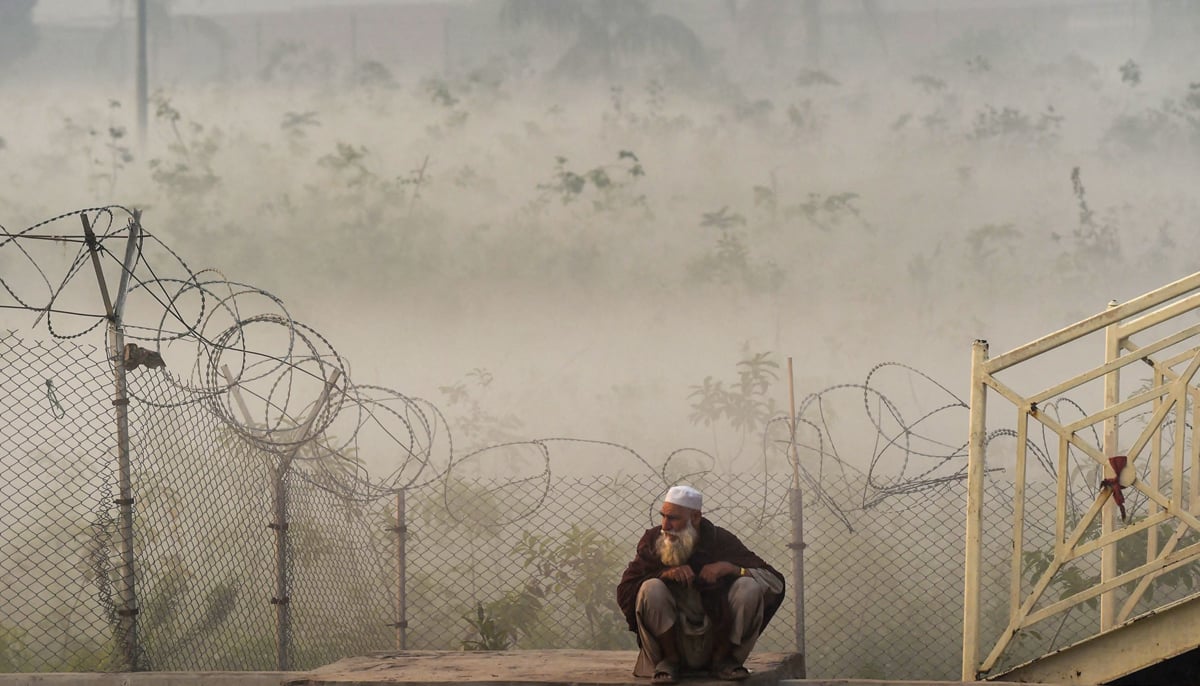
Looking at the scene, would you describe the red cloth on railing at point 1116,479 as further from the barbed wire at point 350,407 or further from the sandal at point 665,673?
the barbed wire at point 350,407

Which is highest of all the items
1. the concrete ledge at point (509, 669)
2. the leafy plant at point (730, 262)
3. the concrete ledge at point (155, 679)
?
the leafy plant at point (730, 262)

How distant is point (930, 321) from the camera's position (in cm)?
1096

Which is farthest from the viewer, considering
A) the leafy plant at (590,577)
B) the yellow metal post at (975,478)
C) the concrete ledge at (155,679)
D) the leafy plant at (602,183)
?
the leafy plant at (602,183)

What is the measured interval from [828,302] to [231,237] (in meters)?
5.64

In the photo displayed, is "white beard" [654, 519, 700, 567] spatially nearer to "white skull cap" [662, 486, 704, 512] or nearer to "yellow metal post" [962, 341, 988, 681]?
"white skull cap" [662, 486, 704, 512]

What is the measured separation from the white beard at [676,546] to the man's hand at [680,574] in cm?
4

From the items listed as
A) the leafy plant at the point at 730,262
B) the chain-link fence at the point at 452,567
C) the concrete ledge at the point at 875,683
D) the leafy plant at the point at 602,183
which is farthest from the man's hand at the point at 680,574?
the leafy plant at the point at 602,183

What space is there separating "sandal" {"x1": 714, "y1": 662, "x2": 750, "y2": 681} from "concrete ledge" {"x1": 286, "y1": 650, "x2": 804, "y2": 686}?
4cm

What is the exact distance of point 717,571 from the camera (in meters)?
5.34

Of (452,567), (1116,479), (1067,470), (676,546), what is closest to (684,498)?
(676,546)

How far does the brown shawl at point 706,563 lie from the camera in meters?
5.38

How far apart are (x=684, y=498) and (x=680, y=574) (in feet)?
1.09

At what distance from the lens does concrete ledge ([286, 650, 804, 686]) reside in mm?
Result: 5598

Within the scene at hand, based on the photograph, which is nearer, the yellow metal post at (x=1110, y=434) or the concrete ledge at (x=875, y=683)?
the concrete ledge at (x=875, y=683)
